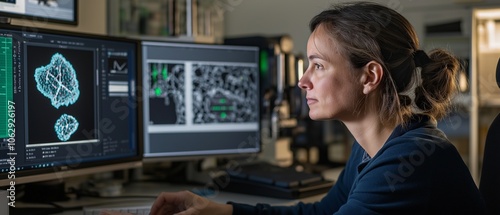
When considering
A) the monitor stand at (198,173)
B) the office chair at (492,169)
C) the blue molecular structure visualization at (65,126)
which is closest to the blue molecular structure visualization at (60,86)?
the blue molecular structure visualization at (65,126)

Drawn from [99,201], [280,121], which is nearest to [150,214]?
[99,201]

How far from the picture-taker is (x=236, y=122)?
1.88 meters

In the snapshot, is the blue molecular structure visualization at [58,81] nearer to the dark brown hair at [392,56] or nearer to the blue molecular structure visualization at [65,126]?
the blue molecular structure visualization at [65,126]

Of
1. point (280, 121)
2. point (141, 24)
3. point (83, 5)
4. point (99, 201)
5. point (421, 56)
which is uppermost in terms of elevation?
point (141, 24)

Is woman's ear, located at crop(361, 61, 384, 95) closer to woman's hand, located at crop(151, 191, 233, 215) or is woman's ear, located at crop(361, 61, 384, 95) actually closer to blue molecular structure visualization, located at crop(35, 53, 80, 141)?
woman's hand, located at crop(151, 191, 233, 215)

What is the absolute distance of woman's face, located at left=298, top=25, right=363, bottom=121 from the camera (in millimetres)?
1185

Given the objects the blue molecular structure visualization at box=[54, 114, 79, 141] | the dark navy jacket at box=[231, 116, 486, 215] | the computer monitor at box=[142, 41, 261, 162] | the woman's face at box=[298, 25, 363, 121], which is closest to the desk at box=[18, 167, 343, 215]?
the computer monitor at box=[142, 41, 261, 162]

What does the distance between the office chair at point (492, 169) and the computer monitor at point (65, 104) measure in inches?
35.7

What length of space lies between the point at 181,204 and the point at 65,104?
1.29 ft

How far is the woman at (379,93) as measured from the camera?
3.47 ft

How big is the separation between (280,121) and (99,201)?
81cm

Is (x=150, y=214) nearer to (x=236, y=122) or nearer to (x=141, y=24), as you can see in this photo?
(x=236, y=122)

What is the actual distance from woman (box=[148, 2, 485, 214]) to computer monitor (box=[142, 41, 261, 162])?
1.75ft

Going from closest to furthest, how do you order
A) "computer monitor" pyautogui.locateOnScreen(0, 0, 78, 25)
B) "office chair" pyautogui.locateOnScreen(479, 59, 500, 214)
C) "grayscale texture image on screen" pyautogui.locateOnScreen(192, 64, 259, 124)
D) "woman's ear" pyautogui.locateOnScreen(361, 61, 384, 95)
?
1. "woman's ear" pyautogui.locateOnScreen(361, 61, 384, 95)
2. "office chair" pyautogui.locateOnScreen(479, 59, 500, 214)
3. "computer monitor" pyautogui.locateOnScreen(0, 0, 78, 25)
4. "grayscale texture image on screen" pyautogui.locateOnScreen(192, 64, 259, 124)
